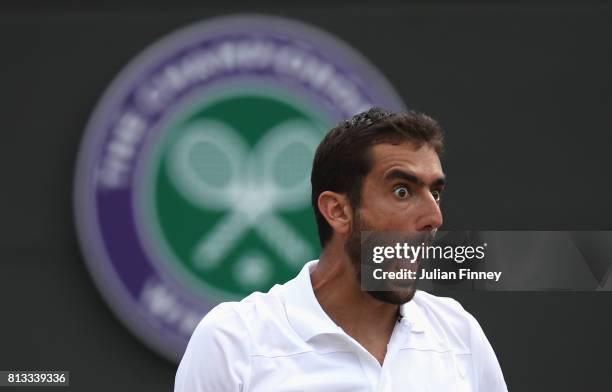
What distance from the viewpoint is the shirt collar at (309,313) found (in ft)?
6.51

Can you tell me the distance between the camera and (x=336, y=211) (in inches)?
82.9

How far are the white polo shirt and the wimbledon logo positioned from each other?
1582 millimetres

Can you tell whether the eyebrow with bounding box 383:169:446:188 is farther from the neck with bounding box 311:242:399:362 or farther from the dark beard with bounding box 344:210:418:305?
the neck with bounding box 311:242:399:362

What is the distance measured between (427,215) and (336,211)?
0.75 ft

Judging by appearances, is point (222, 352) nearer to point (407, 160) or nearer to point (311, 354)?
point (311, 354)

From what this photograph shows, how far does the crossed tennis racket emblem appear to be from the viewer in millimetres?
3689

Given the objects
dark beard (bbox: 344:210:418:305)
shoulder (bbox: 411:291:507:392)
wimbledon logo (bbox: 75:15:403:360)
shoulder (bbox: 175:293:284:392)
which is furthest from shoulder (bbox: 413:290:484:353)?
wimbledon logo (bbox: 75:15:403:360)

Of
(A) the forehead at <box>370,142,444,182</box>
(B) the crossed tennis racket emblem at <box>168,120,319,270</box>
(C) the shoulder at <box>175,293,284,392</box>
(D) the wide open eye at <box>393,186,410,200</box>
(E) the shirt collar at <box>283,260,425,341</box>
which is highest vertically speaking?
(B) the crossed tennis racket emblem at <box>168,120,319,270</box>

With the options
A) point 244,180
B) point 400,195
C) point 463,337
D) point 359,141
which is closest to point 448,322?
point 463,337

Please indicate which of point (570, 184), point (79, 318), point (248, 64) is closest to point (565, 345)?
point (570, 184)

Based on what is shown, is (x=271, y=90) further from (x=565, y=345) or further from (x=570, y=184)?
(x=565, y=345)

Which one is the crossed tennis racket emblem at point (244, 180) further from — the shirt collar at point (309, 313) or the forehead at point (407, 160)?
the forehead at point (407, 160)

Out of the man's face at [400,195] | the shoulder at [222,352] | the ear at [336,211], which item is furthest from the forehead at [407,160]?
the shoulder at [222,352]

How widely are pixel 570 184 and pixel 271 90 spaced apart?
3.80 ft
